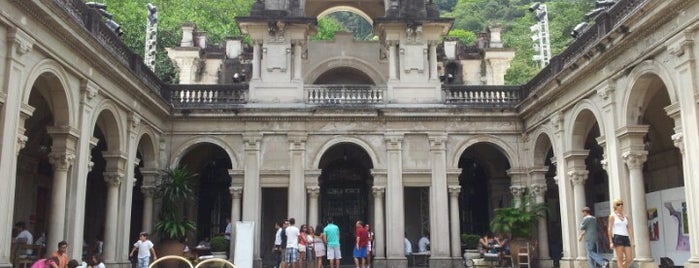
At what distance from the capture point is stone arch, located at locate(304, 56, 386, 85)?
24656mm

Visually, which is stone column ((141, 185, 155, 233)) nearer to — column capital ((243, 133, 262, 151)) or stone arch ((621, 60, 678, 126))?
column capital ((243, 133, 262, 151))

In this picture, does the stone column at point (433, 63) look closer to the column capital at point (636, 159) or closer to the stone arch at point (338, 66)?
the stone arch at point (338, 66)

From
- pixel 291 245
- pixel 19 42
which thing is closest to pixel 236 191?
pixel 291 245

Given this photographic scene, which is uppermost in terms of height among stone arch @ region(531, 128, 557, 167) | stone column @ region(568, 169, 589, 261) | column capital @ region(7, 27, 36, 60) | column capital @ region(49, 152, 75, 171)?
column capital @ region(7, 27, 36, 60)

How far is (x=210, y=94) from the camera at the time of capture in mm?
20688

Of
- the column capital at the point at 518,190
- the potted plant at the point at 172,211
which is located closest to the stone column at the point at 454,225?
the column capital at the point at 518,190

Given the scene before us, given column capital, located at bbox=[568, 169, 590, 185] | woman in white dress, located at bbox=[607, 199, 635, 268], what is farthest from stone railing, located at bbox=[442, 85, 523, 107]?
woman in white dress, located at bbox=[607, 199, 635, 268]

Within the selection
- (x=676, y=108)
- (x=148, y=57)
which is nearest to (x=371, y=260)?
(x=676, y=108)

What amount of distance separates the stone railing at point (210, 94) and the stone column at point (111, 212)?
4.69 m

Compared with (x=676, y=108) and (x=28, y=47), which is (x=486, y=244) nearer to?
(x=676, y=108)

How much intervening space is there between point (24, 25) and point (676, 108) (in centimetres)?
1167

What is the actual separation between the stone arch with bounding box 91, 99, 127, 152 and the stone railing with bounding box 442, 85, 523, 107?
32.4 ft

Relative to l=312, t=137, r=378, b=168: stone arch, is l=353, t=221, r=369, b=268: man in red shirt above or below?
below

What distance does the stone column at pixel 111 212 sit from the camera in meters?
15.9
